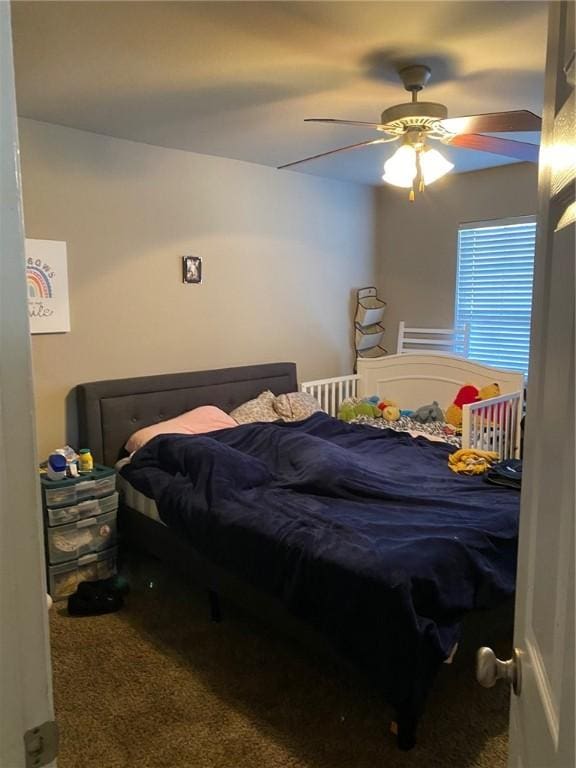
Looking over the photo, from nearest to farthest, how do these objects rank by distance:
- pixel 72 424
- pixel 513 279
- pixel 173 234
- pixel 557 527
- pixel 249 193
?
pixel 557 527 → pixel 72 424 → pixel 173 234 → pixel 249 193 → pixel 513 279

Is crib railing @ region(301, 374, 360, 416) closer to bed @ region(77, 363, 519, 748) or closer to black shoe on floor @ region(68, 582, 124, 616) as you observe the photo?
bed @ region(77, 363, 519, 748)

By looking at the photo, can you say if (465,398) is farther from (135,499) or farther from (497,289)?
(135,499)

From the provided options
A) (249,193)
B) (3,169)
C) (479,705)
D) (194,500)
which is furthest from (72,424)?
(3,169)

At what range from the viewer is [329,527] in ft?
7.50

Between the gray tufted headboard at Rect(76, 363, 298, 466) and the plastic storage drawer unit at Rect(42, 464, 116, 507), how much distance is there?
28cm

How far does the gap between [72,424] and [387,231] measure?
10.3 ft

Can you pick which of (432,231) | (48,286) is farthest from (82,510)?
(432,231)

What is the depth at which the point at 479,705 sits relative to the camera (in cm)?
217

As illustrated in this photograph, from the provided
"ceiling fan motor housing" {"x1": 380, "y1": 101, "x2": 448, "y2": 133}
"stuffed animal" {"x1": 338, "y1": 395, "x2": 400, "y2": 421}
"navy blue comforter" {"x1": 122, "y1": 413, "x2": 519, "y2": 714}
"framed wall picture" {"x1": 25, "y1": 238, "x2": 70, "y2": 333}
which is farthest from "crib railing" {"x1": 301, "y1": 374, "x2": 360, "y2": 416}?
"ceiling fan motor housing" {"x1": 380, "y1": 101, "x2": 448, "y2": 133}

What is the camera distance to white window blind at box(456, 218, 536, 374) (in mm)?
4398

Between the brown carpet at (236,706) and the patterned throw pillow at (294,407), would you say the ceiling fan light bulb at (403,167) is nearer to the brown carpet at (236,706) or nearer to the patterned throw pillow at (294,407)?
the patterned throw pillow at (294,407)

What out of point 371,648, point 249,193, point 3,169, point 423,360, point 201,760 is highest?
point 249,193

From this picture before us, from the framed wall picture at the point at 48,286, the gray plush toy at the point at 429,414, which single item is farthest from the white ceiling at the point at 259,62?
the gray plush toy at the point at 429,414

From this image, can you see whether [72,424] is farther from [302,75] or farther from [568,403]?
[568,403]
